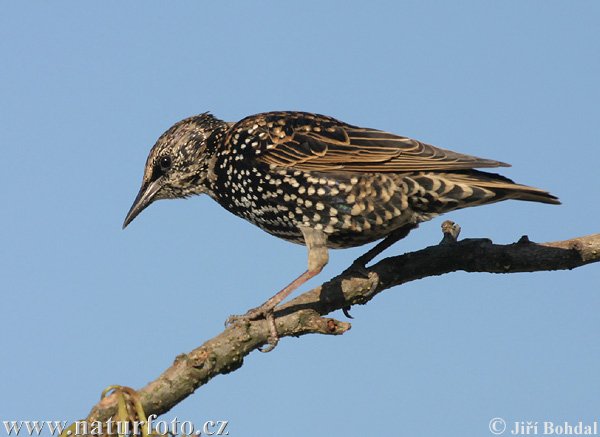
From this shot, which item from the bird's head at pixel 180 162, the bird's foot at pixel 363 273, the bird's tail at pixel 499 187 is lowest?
the bird's foot at pixel 363 273

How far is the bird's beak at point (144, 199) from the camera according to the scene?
7672 mm

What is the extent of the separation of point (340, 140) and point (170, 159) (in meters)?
1.92

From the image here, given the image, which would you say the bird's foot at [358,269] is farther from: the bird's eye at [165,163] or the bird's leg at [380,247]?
the bird's eye at [165,163]

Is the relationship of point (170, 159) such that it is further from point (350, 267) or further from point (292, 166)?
point (350, 267)

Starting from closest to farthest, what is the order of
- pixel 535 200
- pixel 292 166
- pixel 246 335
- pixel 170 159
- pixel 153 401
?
pixel 153 401 → pixel 246 335 → pixel 535 200 → pixel 292 166 → pixel 170 159

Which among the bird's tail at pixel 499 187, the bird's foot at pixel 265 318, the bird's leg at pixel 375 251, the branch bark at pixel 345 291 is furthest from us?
the bird's leg at pixel 375 251

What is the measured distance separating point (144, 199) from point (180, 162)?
0.56 metres

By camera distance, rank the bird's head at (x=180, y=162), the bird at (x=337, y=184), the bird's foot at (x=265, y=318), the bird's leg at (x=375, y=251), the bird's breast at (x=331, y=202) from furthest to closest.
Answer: the bird's head at (x=180, y=162)
the bird's leg at (x=375, y=251)
the bird's breast at (x=331, y=202)
the bird at (x=337, y=184)
the bird's foot at (x=265, y=318)

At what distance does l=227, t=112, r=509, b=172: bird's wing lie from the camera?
6.44m

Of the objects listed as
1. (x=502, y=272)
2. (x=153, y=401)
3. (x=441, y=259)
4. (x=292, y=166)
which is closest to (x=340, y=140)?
(x=292, y=166)

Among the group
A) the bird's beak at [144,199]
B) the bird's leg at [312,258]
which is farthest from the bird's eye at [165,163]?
the bird's leg at [312,258]

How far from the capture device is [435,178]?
6414 mm

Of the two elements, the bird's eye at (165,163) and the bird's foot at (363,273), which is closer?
the bird's foot at (363,273)

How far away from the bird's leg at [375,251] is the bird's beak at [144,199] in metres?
2.29
